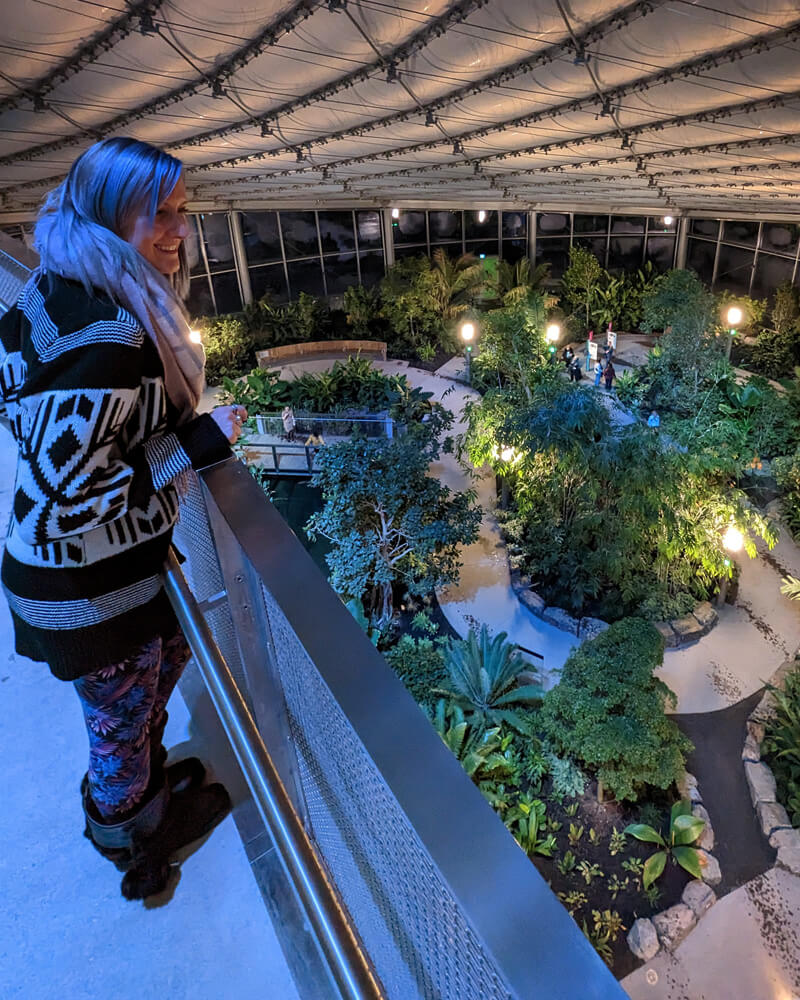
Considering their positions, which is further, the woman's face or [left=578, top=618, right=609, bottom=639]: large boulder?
[left=578, top=618, right=609, bottom=639]: large boulder

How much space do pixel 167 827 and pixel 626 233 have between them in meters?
23.4

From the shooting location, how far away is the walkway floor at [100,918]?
4.72ft

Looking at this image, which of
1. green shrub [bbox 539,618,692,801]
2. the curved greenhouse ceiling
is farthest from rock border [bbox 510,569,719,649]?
the curved greenhouse ceiling

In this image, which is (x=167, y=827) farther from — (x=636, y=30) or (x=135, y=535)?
(x=636, y=30)

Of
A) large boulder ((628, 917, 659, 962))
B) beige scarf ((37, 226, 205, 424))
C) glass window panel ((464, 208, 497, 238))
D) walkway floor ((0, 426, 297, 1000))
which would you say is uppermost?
beige scarf ((37, 226, 205, 424))

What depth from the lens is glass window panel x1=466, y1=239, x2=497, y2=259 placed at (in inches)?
944

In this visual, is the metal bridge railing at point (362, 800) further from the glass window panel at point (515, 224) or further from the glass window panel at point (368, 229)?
the glass window panel at point (515, 224)

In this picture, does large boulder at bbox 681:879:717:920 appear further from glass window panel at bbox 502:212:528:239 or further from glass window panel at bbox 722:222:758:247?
glass window panel at bbox 502:212:528:239

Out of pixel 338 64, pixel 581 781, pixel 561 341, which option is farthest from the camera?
pixel 561 341

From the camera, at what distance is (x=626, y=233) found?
71.6 feet

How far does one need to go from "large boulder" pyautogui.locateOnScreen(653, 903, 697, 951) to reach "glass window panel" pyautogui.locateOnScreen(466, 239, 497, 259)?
71.2 feet

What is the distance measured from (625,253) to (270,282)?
37.2ft

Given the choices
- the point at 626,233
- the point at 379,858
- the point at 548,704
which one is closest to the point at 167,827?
the point at 379,858

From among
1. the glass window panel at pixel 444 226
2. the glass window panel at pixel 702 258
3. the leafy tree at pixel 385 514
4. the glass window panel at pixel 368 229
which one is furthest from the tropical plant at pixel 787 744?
the glass window panel at pixel 444 226
